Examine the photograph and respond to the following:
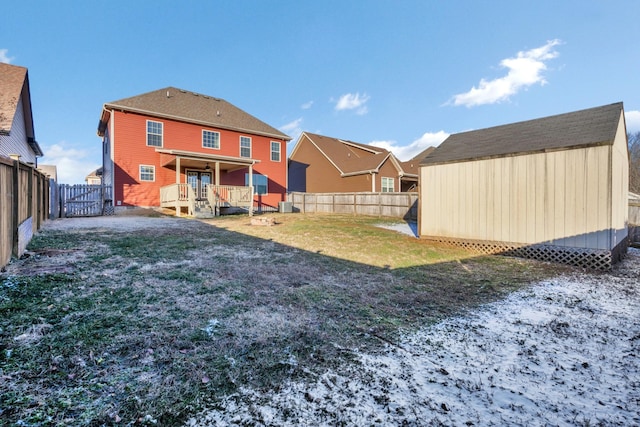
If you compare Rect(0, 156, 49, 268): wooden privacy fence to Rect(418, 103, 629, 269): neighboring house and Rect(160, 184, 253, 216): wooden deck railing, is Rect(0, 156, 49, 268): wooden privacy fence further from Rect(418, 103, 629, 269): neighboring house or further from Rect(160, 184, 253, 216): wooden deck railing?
Rect(418, 103, 629, 269): neighboring house

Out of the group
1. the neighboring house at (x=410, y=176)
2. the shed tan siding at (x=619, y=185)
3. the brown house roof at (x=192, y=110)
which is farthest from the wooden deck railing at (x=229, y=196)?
the shed tan siding at (x=619, y=185)

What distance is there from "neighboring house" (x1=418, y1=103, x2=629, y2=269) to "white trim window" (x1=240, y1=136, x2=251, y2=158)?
Answer: 1360 cm

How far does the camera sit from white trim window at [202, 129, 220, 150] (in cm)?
1812

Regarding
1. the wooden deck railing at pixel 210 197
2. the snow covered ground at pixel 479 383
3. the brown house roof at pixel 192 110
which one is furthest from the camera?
the brown house roof at pixel 192 110

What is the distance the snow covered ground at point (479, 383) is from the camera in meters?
1.80

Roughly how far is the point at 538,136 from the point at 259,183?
53.1ft

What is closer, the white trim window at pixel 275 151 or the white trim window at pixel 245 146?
the white trim window at pixel 245 146

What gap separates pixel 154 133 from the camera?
1628 cm

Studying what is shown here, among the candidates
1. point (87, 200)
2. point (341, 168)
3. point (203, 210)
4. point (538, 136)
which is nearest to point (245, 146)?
point (203, 210)

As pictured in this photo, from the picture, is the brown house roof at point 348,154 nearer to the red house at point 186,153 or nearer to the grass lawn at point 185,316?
the red house at point 186,153

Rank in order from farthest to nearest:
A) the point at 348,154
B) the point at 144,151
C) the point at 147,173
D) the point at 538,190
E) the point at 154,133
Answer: the point at 348,154
the point at 154,133
the point at 147,173
the point at 144,151
the point at 538,190

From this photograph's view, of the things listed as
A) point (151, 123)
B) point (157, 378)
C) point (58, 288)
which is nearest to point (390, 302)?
point (157, 378)

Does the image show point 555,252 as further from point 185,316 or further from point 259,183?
point 259,183

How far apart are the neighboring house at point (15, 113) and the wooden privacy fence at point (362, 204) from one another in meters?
14.4
